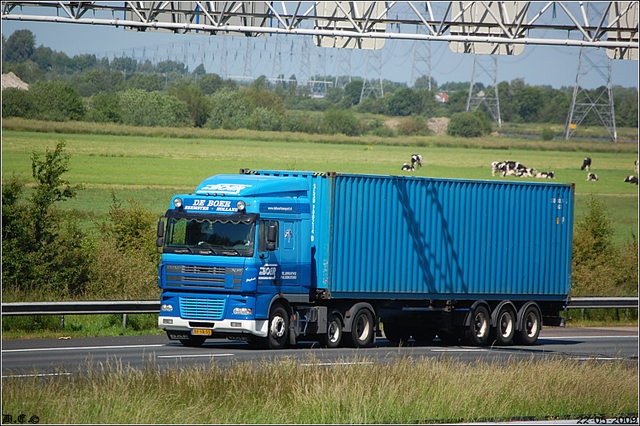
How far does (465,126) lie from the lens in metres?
66.8

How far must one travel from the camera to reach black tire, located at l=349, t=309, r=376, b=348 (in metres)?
18.5

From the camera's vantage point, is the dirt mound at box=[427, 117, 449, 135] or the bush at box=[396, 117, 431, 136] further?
the dirt mound at box=[427, 117, 449, 135]

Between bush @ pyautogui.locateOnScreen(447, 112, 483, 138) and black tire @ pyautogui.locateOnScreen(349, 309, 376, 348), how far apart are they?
48566mm

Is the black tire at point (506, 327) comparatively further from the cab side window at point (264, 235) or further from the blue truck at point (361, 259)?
the cab side window at point (264, 235)

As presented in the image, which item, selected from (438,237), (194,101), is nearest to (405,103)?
(194,101)

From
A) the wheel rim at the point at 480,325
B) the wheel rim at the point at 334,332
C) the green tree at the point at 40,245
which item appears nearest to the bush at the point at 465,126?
the green tree at the point at 40,245

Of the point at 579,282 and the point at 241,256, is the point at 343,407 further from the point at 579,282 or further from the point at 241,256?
the point at 579,282

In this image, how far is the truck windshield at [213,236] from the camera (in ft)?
54.4

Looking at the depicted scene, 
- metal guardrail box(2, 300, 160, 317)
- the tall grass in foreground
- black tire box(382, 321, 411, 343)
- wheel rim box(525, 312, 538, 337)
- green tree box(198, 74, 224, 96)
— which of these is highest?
green tree box(198, 74, 224, 96)

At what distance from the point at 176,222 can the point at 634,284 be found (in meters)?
21.5

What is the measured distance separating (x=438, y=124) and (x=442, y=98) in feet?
29.0

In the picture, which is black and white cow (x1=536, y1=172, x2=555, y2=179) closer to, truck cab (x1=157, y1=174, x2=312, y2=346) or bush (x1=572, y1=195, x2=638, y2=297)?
bush (x1=572, y1=195, x2=638, y2=297)

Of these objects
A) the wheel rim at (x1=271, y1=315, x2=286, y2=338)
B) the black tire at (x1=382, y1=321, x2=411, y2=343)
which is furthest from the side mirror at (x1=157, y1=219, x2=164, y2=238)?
the black tire at (x1=382, y1=321, x2=411, y2=343)

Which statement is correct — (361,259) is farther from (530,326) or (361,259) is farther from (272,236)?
(530,326)
